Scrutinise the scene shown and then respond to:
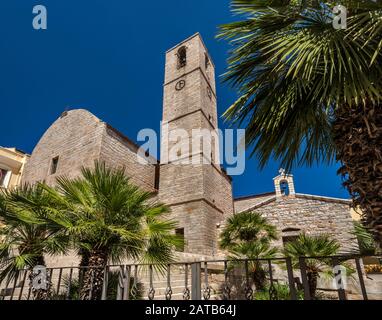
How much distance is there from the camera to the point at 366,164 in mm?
2648

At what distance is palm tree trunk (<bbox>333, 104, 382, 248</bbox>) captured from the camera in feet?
8.30

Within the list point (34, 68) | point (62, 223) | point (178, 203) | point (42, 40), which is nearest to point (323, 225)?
point (178, 203)

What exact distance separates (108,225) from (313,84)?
3845 millimetres

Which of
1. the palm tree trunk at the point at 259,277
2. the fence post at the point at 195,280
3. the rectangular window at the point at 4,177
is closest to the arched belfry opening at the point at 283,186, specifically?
the palm tree trunk at the point at 259,277

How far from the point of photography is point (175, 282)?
704 centimetres

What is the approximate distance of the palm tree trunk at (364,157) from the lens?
2529 millimetres

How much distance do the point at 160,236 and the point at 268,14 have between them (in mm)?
3854

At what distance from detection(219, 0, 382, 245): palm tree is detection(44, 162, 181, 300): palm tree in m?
2.28

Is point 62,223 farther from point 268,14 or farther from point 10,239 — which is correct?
point 268,14

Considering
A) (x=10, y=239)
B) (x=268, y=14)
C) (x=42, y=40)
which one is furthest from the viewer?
(x=42, y=40)

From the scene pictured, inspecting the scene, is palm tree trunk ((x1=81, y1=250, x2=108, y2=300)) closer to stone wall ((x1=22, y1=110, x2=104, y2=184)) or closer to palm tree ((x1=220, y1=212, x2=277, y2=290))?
palm tree ((x1=220, y1=212, x2=277, y2=290))

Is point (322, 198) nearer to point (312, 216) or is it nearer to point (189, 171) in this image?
point (312, 216)

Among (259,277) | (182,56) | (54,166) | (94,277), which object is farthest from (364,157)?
(182,56)

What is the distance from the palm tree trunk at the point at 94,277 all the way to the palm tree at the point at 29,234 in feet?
2.10
